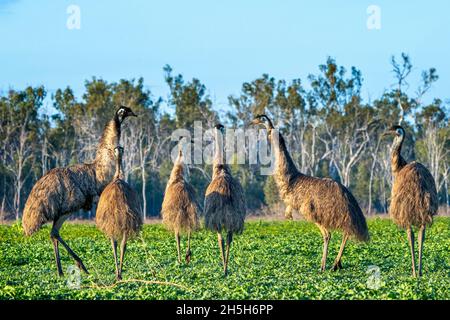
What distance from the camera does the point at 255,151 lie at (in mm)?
59156

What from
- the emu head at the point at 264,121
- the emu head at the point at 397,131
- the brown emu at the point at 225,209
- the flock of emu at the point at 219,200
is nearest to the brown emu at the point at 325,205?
the flock of emu at the point at 219,200

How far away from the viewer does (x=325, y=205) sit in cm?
1490

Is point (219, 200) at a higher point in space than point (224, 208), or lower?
higher

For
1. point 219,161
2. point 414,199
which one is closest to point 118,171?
point 219,161

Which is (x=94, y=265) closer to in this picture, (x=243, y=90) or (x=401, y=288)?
(x=401, y=288)

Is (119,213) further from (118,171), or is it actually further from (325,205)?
(325,205)

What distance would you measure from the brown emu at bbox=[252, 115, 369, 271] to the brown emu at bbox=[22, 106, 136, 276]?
3465 mm

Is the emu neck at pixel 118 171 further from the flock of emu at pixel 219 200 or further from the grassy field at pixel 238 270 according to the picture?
the grassy field at pixel 238 270

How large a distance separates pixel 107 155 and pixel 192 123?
48.0 m

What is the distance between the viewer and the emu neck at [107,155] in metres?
14.6

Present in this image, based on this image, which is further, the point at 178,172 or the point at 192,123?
the point at 192,123

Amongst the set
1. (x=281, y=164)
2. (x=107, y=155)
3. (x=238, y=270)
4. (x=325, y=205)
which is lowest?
(x=238, y=270)

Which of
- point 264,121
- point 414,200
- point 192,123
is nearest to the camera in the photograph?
point 414,200

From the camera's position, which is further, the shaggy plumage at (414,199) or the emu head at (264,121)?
the emu head at (264,121)
